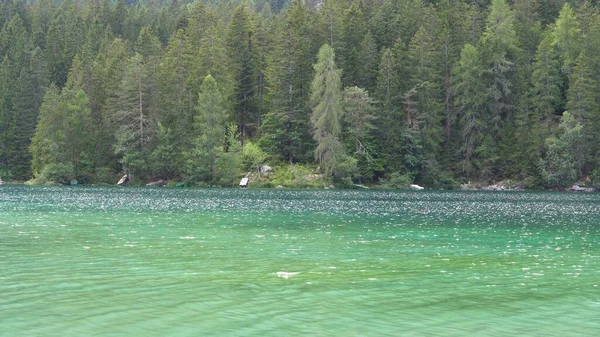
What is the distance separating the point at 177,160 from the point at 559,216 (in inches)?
2443

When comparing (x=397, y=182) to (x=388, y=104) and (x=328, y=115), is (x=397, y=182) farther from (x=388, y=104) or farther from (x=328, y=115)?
(x=328, y=115)

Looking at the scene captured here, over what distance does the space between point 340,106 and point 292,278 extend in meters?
72.6

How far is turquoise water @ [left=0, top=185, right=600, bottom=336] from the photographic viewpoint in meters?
12.8

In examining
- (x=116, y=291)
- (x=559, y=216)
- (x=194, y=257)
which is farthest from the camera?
(x=559, y=216)

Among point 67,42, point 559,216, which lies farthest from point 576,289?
point 67,42

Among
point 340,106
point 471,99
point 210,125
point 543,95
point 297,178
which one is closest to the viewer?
point 297,178

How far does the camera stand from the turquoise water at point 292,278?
12.8 m

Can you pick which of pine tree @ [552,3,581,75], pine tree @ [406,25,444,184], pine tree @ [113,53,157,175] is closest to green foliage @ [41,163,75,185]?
pine tree @ [113,53,157,175]

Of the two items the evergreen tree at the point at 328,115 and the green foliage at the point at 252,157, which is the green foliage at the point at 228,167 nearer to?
the green foliage at the point at 252,157

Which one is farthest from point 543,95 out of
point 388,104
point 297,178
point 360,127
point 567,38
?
point 297,178

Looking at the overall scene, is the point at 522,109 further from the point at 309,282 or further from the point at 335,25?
the point at 309,282

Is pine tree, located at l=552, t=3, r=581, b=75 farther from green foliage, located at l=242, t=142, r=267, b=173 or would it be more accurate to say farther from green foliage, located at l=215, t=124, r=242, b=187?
green foliage, located at l=215, t=124, r=242, b=187

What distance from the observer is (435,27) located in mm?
103812

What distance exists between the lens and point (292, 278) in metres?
17.5
